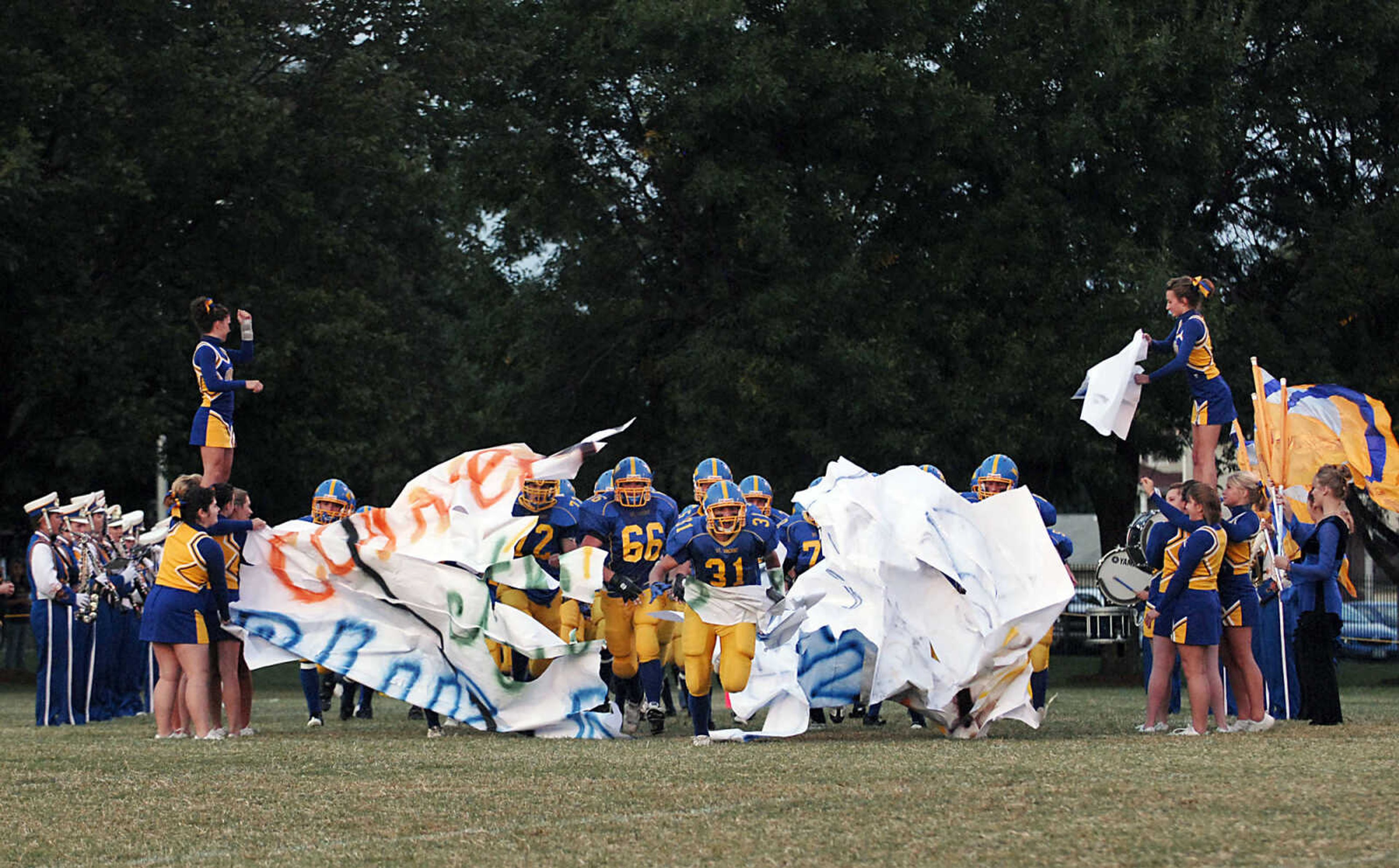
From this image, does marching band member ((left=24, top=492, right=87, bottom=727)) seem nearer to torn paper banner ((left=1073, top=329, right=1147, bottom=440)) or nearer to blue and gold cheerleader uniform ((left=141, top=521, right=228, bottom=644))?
blue and gold cheerleader uniform ((left=141, top=521, right=228, bottom=644))

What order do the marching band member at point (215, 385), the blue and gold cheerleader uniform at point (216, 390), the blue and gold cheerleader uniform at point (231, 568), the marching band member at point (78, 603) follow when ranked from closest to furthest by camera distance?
the blue and gold cheerleader uniform at point (231, 568) → the marching band member at point (215, 385) → the blue and gold cheerleader uniform at point (216, 390) → the marching band member at point (78, 603)

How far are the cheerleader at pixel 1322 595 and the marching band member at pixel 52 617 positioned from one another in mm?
10486

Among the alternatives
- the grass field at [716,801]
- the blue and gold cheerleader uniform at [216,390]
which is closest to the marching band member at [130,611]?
the blue and gold cheerleader uniform at [216,390]

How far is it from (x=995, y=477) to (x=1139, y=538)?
1247 mm

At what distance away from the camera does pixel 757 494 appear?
580 inches

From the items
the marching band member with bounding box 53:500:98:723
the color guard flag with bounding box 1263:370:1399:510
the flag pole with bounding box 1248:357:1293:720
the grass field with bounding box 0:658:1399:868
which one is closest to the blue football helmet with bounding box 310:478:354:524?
the marching band member with bounding box 53:500:98:723

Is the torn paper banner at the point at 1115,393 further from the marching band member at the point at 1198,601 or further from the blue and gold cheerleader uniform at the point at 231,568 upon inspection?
the blue and gold cheerleader uniform at the point at 231,568

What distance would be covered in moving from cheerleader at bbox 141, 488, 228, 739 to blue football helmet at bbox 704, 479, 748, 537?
3478 mm

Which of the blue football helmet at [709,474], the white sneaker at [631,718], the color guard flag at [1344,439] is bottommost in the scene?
the white sneaker at [631,718]

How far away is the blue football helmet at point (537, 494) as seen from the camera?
1447 cm

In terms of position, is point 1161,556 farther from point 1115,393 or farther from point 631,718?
point 631,718

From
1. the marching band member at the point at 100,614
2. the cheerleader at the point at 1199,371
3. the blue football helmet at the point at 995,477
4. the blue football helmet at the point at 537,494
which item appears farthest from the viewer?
the marching band member at the point at 100,614

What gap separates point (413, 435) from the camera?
31.4 m

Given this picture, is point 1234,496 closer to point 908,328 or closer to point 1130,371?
point 1130,371
